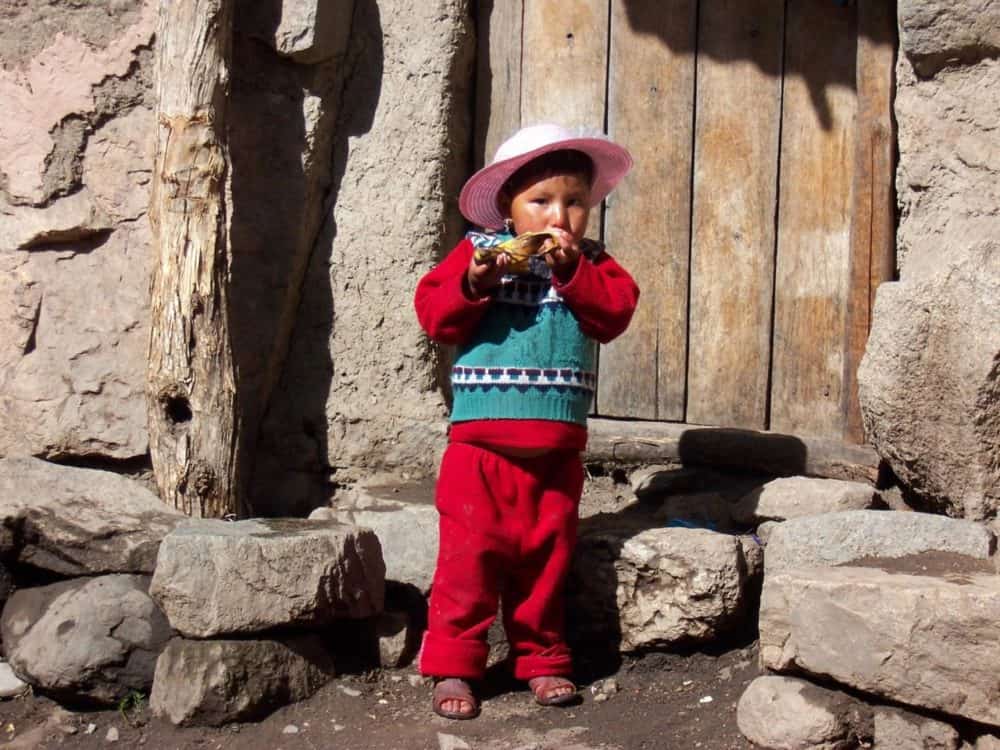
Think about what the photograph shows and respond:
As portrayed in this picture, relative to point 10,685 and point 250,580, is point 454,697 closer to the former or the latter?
point 250,580

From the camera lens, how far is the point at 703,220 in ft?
13.0

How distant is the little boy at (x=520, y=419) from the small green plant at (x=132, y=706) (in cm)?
65

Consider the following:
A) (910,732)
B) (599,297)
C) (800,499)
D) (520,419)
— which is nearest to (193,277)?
(520,419)

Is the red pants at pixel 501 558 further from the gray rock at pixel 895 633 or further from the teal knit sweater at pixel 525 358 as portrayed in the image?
the gray rock at pixel 895 633

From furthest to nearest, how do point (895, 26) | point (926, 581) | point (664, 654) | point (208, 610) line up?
point (895, 26), point (664, 654), point (208, 610), point (926, 581)

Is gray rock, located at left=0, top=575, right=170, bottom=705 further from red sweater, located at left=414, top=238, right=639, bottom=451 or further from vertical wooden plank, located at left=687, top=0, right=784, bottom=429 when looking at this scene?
vertical wooden plank, located at left=687, top=0, right=784, bottom=429

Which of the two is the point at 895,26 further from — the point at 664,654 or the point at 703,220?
the point at 664,654

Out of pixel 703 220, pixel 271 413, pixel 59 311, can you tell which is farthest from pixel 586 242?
pixel 59 311

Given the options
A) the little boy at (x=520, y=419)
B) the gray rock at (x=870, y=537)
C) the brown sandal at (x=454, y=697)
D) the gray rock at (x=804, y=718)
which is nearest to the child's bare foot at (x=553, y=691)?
the little boy at (x=520, y=419)

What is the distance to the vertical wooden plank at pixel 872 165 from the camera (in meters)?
3.63

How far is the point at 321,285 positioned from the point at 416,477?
0.61m

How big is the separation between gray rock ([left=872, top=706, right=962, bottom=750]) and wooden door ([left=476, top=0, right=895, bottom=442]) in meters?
1.25

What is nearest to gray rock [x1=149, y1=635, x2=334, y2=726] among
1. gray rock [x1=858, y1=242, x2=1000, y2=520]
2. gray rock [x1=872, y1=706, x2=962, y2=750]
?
gray rock [x1=872, y1=706, x2=962, y2=750]

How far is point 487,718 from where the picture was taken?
2.96 metres
